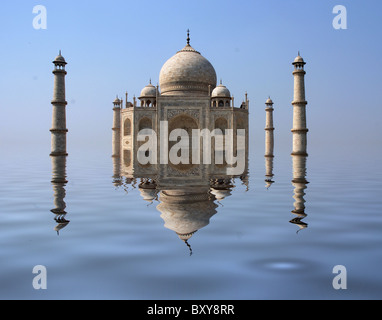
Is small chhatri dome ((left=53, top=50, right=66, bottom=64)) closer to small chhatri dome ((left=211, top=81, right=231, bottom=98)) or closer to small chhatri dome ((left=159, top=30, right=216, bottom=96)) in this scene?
small chhatri dome ((left=159, top=30, right=216, bottom=96))

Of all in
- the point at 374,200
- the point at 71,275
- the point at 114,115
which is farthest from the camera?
the point at 114,115

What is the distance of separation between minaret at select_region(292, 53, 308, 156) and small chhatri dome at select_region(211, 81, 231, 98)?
474cm

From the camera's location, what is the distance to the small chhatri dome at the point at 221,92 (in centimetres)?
2530

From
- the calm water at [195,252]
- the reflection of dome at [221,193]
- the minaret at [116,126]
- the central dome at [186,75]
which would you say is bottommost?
the calm water at [195,252]

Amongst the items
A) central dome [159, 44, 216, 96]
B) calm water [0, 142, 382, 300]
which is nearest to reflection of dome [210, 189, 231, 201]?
calm water [0, 142, 382, 300]

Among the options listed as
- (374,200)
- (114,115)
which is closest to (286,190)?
(374,200)

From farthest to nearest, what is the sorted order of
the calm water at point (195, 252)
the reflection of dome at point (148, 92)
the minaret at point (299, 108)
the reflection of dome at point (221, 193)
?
the reflection of dome at point (148, 92), the minaret at point (299, 108), the reflection of dome at point (221, 193), the calm water at point (195, 252)

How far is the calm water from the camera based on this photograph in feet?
11.0

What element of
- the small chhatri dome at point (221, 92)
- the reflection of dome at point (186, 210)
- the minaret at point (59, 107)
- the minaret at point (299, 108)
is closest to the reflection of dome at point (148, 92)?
the small chhatri dome at point (221, 92)

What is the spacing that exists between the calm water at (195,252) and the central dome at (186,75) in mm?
19046

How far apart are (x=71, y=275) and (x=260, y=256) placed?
2063 millimetres

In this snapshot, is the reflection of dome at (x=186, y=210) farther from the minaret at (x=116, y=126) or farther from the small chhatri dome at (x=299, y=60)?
the minaret at (x=116, y=126)
